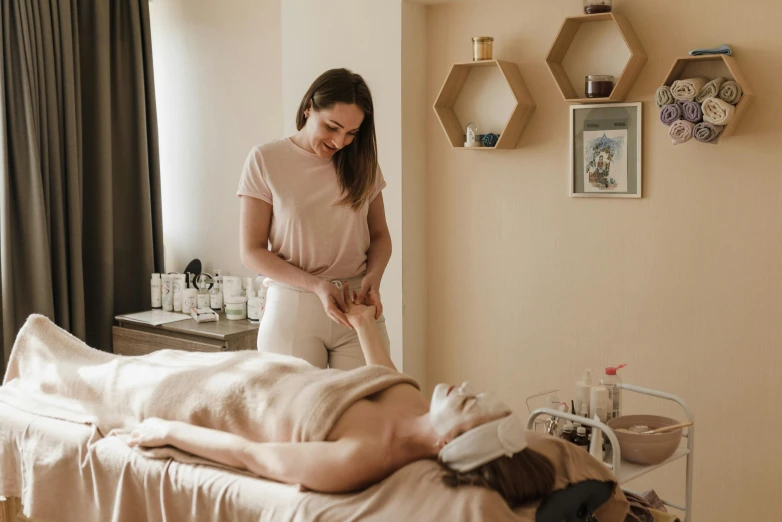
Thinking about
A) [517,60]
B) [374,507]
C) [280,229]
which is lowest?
[374,507]

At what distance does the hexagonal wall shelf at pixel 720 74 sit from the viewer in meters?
2.47

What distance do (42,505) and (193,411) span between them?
1.33 ft

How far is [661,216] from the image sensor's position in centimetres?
277

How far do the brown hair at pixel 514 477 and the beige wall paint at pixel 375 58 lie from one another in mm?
1790

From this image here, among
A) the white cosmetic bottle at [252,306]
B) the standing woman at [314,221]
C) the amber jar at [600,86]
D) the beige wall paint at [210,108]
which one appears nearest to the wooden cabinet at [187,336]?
the white cosmetic bottle at [252,306]

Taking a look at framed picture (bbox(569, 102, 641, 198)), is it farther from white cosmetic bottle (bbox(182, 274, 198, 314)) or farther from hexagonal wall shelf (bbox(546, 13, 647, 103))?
white cosmetic bottle (bbox(182, 274, 198, 314))

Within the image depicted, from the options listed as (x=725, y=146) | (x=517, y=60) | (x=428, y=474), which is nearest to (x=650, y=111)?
(x=725, y=146)

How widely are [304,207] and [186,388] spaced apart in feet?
2.13

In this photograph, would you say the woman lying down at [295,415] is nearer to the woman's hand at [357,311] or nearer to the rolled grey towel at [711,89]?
the woman's hand at [357,311]

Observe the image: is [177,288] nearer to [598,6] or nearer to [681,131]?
[598,6]

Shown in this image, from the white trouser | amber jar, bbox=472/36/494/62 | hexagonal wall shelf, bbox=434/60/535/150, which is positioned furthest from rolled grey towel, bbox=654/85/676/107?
the white trouser

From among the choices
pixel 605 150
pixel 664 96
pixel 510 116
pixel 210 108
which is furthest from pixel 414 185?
pixel 210 108

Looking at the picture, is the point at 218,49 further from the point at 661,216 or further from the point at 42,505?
the point at 42,505

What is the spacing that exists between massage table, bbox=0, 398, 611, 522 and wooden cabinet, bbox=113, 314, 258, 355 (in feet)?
4.45
